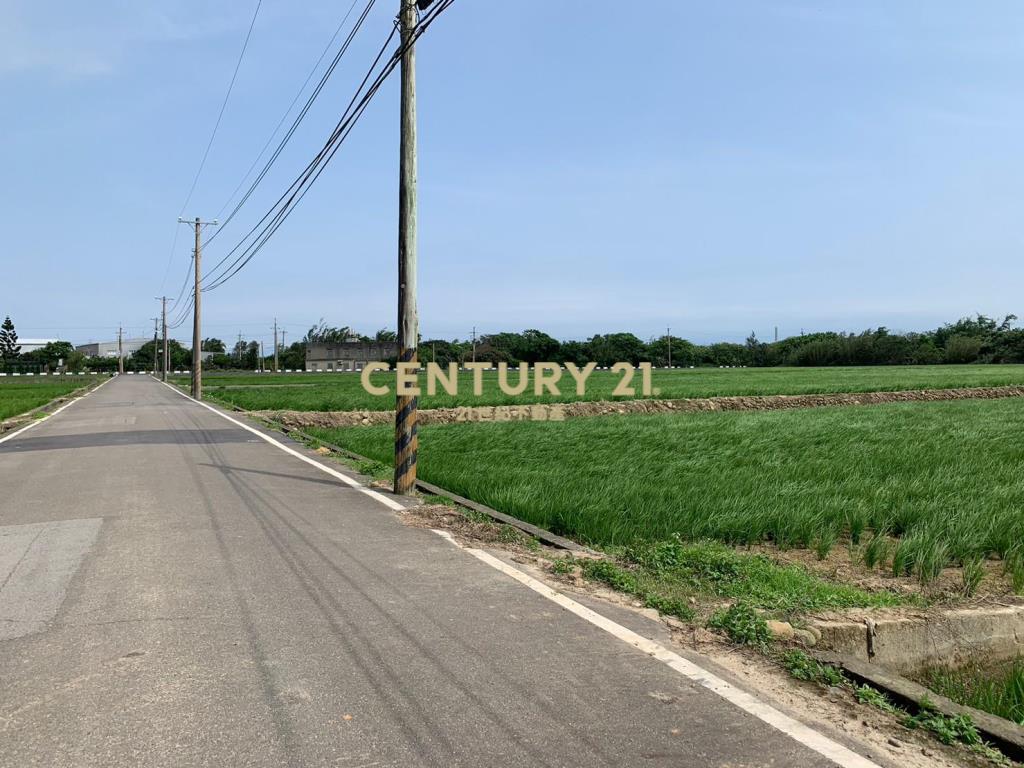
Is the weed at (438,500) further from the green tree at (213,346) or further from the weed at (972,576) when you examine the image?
the green tree at (213,346)

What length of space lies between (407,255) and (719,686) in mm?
7561

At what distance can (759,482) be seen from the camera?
408 inches

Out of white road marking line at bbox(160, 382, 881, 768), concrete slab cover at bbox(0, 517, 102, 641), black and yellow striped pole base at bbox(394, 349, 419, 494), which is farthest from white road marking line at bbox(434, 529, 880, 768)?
black and yellow striped pole base at bbox(394, 349, 419, 494)

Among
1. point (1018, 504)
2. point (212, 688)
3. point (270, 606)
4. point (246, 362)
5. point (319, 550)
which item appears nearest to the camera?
point (212, 688)

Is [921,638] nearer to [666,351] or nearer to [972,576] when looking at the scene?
[972,576]

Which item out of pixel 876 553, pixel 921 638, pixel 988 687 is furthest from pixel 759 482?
pixel 988 687

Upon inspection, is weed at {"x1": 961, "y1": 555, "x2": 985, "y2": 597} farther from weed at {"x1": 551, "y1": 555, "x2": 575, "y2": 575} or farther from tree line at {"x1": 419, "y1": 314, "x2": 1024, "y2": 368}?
tree line at {"x1": 419, "y1": 314, "x2": 1024, "y2": 368}

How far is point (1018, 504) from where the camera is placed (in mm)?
8750

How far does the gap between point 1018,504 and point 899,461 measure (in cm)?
396

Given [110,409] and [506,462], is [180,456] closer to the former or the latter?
[506,462]

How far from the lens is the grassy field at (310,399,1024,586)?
24.9 feet

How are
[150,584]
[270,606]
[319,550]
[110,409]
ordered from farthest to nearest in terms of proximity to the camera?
[110,409] → [319,550] → [150,584] → [270,606]

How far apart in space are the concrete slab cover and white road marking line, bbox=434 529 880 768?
3.31 metres

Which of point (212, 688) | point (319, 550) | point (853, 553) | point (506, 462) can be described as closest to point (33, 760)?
point (212, 688)
